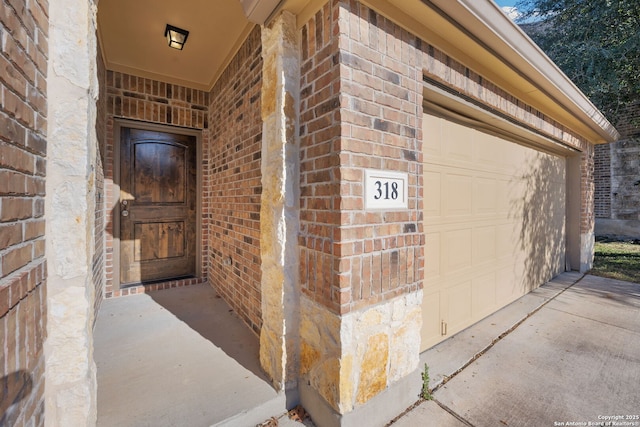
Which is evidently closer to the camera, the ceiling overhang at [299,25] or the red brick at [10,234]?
the red brick at [10,234]

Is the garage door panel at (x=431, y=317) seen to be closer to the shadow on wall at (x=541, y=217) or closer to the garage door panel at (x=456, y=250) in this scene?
the garage door panel at (x=456, y=250)

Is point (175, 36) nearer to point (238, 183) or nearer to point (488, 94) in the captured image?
point (238, 183)

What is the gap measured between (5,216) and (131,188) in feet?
9.55

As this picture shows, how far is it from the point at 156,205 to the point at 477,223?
381 cm

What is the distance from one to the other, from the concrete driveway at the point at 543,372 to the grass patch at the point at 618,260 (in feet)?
5.90

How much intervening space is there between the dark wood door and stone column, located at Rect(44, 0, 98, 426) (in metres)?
2.46

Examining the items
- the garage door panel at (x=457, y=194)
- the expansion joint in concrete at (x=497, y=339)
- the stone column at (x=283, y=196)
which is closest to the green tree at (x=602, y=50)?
the expansion joint in concrete at (x=497, y=339)

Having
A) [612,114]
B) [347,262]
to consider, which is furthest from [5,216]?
[612,114]

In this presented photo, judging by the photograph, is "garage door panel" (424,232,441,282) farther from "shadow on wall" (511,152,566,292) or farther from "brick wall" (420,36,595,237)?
"shadow on wall" (511,152,566,292)

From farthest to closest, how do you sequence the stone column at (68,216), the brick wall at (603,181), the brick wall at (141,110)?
the brick wall at (603,181)
the brick wall at (141,110)
the stone column at (68,216)

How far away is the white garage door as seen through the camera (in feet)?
8.00

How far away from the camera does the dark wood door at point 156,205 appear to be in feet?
11.3

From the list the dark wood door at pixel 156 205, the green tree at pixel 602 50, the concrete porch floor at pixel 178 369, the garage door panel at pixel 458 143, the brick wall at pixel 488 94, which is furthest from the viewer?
the green tree at pixel 602 50

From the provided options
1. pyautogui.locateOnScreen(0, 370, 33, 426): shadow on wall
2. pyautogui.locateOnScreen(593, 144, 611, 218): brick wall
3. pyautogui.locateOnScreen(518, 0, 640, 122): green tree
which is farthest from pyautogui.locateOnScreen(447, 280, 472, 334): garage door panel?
pyautogui.locateOnScreen(593, 144, 611, 218): brick wall
